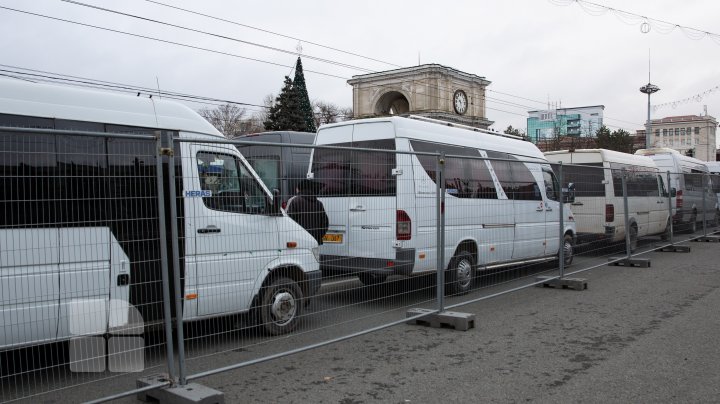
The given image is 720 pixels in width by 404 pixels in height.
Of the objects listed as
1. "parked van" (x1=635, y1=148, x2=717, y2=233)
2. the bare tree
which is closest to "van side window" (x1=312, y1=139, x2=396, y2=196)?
"parked van" (x1=635, y1=148, x2=717, y2=233)

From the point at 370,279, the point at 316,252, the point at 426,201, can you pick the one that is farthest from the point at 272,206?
the point at 426,201

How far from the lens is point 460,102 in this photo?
6072 centimetres

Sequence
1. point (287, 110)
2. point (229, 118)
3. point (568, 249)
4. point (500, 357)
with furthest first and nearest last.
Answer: point (229, 118) → point (287, 110) → point (568, 249) → point (500, 357)

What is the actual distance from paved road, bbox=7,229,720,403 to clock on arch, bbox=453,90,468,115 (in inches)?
2087

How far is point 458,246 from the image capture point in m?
8.27

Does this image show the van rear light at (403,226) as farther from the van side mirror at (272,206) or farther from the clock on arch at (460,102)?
the clock on arch at (460,102)

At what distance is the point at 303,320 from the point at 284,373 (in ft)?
5.16

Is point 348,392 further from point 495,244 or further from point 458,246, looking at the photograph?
point 495,244

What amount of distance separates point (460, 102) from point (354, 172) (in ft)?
186

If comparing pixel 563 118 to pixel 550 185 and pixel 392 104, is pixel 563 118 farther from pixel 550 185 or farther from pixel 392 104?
pixel 550 185

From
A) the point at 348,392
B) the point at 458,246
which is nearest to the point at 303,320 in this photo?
the point at 348,392

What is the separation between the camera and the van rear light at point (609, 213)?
1170cm

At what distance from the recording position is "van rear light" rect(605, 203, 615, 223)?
11.7 meters

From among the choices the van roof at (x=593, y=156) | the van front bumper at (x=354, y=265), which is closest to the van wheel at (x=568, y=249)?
the van roof at (x=593, y=156)
